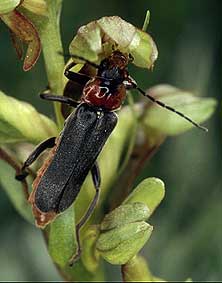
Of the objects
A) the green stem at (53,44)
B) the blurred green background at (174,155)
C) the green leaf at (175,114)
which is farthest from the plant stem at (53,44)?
the blurred green background at (174,155)

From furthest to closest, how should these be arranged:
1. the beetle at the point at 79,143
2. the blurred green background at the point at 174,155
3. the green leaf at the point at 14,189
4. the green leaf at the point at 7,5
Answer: the blurred green background at the point at 174,155
the green leaf at the point at 14,189
the beetle at the point at 79,143
the green leaf at the point at 7,5

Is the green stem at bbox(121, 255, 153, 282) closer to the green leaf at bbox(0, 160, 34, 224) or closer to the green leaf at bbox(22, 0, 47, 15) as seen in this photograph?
the green leaf at bbox(0, 160, 34, 224)

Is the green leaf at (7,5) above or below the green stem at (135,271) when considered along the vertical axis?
above

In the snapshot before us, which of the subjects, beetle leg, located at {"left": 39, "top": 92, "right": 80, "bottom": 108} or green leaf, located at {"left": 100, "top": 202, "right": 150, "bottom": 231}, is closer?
green leaf, located at {"left": 100, "top": 202, "right": 150, "bottom": 231}

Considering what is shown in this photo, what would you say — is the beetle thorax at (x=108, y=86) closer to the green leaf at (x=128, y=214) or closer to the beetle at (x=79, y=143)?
the beetle at (x=79, y=143)

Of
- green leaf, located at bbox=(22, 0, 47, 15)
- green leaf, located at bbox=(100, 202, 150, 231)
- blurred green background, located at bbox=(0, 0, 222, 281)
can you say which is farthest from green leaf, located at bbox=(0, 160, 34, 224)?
blurred green background, located at bbox=(0, 0, 222, 281)

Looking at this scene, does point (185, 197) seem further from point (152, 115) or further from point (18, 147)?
point (18, 147)

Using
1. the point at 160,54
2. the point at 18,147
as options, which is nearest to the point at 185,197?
the point at 160,54
